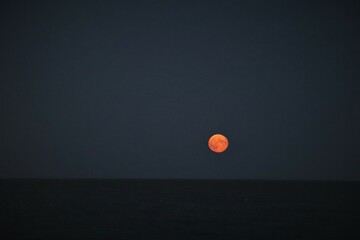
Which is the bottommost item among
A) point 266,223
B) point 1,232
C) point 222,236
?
point 1,232

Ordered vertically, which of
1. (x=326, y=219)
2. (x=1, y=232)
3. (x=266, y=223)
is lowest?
(x=1, y=232)

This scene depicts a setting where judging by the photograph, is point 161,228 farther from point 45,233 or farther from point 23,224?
point 23,224

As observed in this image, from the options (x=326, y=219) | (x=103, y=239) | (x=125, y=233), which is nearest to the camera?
(x=103, y=239)

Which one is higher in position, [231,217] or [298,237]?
[231,217]

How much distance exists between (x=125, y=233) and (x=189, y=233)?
358 cm

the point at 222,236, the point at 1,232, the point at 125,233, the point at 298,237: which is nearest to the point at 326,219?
the point at 298,237

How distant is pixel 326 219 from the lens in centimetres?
2678

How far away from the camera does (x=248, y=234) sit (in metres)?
20.0

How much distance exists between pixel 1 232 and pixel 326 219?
21773 millimetres

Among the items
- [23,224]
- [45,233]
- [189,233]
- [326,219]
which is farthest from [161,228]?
[326,219]

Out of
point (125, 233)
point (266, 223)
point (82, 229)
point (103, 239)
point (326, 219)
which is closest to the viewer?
point (103, 239)

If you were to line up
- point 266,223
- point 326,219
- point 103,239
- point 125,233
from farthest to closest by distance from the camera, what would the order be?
point 326,219
point 266,223
point 125,233
point 103,239

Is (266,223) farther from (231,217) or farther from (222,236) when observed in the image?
(222,236)

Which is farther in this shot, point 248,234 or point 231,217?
point 231,217
